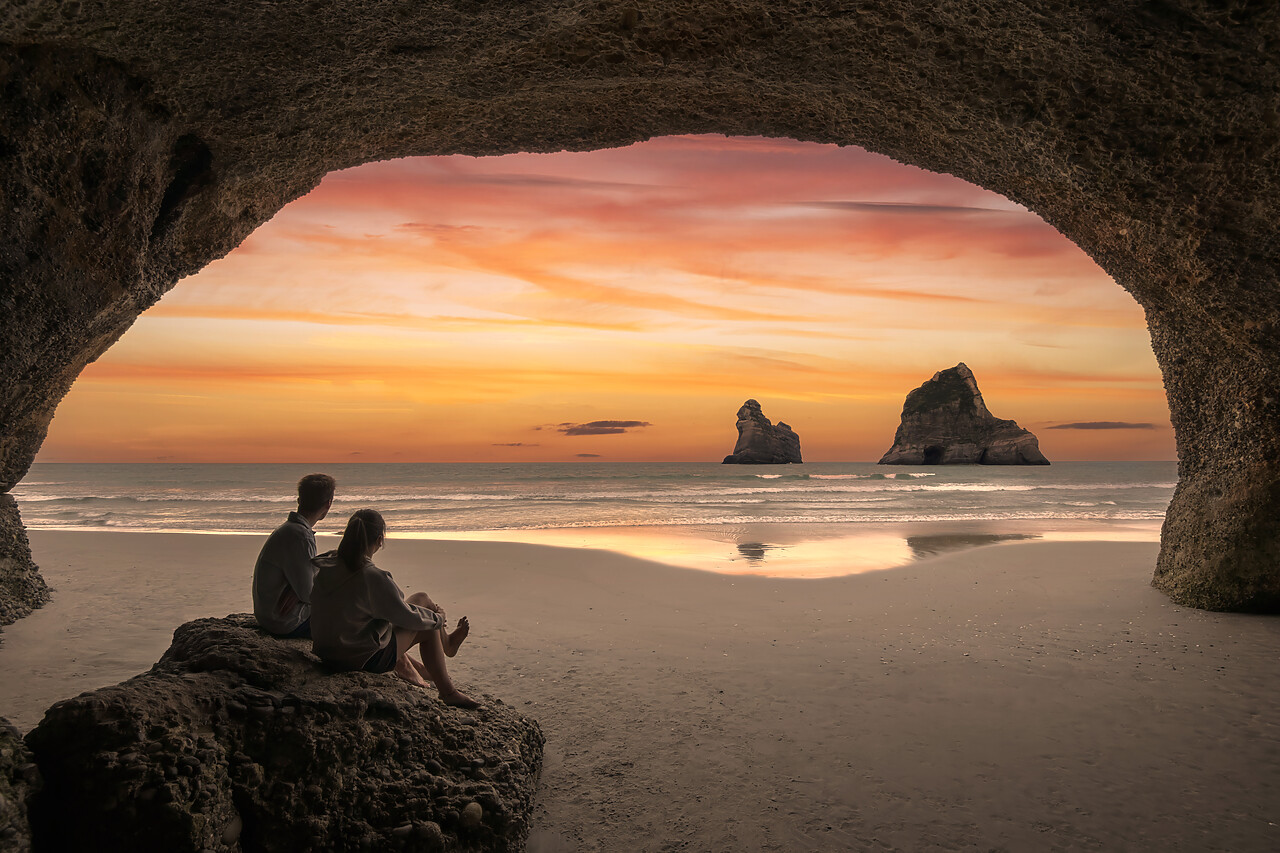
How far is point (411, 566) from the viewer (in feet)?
27.8

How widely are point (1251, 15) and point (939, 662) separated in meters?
3.66

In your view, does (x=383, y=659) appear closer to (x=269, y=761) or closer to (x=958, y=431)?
(x=269, y=761)

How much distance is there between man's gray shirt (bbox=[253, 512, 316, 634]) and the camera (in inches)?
125

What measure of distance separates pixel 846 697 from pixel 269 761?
115 inches

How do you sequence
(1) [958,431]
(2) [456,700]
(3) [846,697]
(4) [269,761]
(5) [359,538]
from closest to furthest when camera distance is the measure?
(4) [269,761]
(5) [359,538]
(2) [456,700]
(3) [846,697]
(1) [958,431]

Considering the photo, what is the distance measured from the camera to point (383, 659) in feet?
9.89

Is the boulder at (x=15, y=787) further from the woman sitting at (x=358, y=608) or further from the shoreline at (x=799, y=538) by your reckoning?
the shoreline at (x=799, y=538)

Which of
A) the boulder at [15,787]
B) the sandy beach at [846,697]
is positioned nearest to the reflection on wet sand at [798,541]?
the sandy beach at [846,697]

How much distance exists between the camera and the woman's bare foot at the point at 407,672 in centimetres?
325

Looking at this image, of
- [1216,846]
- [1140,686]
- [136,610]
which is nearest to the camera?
[1216,846]

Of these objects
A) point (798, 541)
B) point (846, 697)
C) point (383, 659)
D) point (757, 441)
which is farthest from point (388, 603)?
point (757, 441)

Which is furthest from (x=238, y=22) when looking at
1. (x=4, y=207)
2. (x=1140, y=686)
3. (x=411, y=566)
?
(x=411, y=566)

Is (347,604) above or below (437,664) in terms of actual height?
above

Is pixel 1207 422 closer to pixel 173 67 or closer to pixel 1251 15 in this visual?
pixel 1251 15
